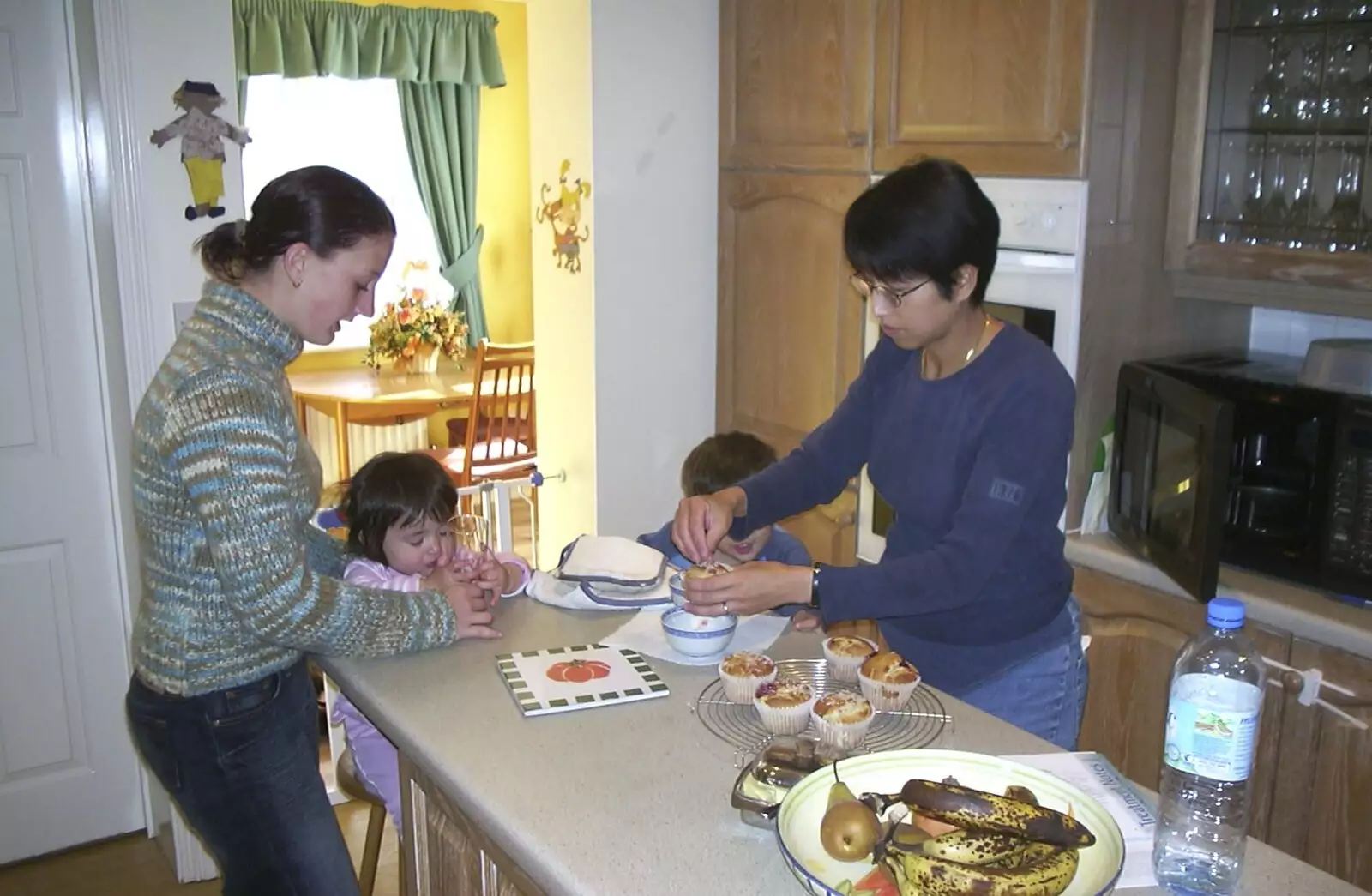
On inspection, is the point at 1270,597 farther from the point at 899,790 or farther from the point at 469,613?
the point at 469,613

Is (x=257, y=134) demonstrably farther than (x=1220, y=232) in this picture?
Yes

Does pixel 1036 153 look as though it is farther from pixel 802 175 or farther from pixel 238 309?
pixel 238 309

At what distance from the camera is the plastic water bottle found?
3.47 feet

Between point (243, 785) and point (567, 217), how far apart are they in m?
2.03

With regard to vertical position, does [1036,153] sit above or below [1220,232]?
above

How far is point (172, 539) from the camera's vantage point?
147cm

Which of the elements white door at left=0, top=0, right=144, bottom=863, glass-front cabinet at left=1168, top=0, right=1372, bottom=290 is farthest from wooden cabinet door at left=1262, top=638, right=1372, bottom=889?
white door at left=0, top=0, right=144, bottom=863

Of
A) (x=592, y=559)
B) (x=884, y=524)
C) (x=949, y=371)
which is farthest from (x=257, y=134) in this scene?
(x=949, y=371)

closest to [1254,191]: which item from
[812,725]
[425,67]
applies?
[812,725]

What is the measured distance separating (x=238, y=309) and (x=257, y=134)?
14.1ft

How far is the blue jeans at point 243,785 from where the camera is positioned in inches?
60.2

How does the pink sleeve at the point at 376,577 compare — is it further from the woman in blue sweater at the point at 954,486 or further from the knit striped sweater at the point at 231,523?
the woman in blue sweater at the point at 954,486

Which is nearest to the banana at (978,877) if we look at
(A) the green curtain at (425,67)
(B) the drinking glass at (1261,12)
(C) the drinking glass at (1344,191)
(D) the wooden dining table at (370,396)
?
(C) the drinking glass at (1344,191)

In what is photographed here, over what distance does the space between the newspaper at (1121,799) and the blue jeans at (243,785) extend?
36.1 inches
